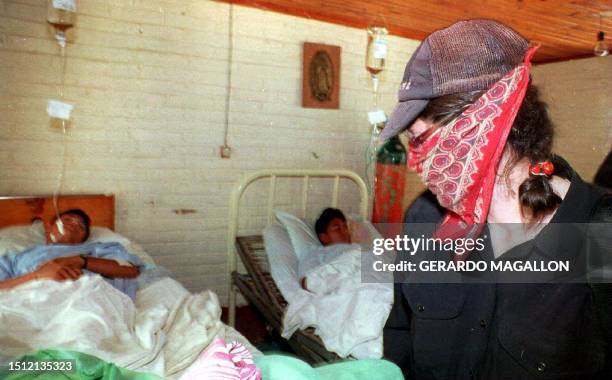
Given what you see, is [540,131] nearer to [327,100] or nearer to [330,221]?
[330,221]

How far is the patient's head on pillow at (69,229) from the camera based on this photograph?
8.33 feet

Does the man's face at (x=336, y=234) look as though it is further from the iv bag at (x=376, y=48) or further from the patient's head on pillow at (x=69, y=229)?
the patient's head on pillow at (x=69, y=229)

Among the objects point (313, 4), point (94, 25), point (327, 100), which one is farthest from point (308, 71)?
point (94, 25)

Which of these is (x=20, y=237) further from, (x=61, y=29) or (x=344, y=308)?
(x=344, y=308)

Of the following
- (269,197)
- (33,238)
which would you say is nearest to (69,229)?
(33,238)

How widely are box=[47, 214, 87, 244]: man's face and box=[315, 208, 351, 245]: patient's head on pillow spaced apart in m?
1.58

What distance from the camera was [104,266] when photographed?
2318 mm

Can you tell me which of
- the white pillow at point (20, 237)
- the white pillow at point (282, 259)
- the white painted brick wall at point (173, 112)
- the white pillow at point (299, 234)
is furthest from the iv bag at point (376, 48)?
the white pillow at point (20, 237)

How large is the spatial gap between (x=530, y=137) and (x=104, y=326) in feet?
5.38

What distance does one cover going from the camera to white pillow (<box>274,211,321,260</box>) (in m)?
3.13

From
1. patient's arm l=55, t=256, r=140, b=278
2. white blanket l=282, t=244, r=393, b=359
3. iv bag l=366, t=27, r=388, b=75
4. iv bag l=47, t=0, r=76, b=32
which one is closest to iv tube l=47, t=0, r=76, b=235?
iv bag l=47, t=0, r=76, b=32

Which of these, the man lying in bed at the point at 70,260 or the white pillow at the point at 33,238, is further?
the white pillow at the point at 33,238

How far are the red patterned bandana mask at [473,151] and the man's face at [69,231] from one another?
2.18 m

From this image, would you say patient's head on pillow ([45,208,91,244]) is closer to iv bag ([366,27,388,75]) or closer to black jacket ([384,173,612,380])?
black jacket ([384,173,612,380])
